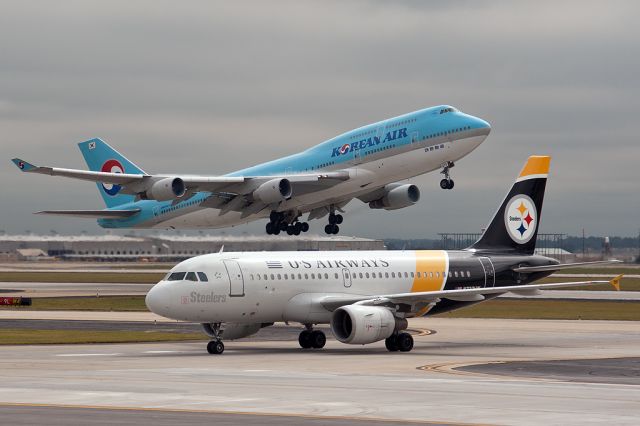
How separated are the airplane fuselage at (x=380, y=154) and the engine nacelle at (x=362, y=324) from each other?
925 inches

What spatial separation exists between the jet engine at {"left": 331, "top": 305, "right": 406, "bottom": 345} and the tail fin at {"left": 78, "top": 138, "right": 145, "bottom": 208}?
41.5m

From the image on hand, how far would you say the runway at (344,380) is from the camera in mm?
21739

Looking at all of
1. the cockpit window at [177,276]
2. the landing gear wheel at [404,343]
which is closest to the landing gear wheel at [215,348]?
the cockpit window at [177,276]

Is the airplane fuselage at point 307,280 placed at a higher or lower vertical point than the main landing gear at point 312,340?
higher

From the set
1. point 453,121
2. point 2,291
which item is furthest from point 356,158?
point 2,291

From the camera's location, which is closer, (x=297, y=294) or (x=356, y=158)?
(x=297, y=294)

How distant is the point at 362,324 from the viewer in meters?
38.0

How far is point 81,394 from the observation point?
24.2m

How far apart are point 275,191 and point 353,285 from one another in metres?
23.7

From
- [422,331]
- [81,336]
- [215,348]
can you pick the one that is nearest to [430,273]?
[422,331]

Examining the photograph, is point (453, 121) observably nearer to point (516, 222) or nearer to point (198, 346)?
point (516, 222)

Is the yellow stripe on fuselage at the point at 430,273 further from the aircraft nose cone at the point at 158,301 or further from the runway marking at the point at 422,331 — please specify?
the aircraft nose cone at the point at 158,301

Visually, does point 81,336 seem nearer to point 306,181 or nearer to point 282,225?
point 306,181

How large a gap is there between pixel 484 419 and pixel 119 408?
6.57 meters
